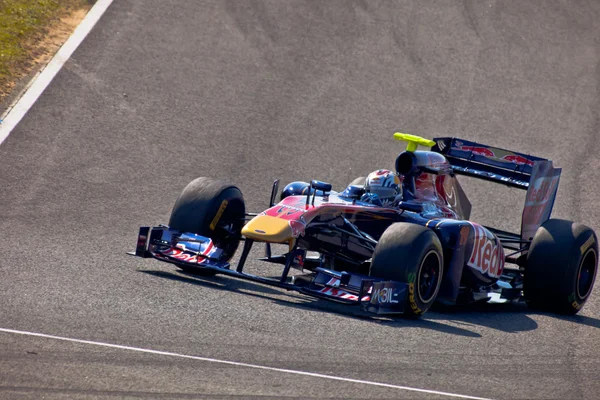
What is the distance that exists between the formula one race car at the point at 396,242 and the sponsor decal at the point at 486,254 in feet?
0.05

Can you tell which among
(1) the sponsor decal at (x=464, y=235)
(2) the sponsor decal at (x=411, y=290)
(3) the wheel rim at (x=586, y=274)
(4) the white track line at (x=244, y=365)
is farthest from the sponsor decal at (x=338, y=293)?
(3) the wheel rim at (x=586, y=274)

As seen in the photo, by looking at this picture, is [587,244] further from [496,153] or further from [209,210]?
[209,210]

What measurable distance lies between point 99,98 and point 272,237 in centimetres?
840

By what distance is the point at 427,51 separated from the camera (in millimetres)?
20656

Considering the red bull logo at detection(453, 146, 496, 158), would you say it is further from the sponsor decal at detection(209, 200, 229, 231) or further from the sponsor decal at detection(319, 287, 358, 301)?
the sponsor decal at detection(319, 287, 358, 301)

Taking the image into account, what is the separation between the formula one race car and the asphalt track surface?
0.85ft

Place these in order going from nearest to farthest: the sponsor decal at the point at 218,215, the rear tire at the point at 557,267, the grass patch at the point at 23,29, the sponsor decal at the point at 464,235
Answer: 1. the sponsor decal at the point at 464,235
2. the sponsor decal at the point at 218,215
3. the rear tire at the point at 557,267
4. the grass patch at the point at 23,29

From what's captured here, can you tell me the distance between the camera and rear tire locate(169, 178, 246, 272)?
32.8 feet

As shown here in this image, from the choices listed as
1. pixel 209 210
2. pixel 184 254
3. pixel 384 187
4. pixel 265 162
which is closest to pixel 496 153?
pixel 384 187

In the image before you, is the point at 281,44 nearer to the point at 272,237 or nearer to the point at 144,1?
the point at 144,1

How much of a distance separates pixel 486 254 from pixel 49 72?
963cm

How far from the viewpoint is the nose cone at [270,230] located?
9195mm

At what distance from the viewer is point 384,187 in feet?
34.2

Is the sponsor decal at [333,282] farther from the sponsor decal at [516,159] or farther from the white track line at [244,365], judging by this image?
the sponsor decal at [516,159]
